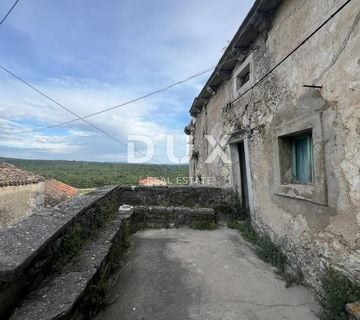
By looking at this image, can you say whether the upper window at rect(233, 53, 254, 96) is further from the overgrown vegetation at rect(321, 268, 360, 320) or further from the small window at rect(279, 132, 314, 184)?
the overgrown vegetation at rect(321, 268, 360, 320)

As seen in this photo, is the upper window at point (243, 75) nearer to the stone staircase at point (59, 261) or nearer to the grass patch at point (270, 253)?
the grass patch at point (270, 253)

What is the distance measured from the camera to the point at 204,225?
5582 mm

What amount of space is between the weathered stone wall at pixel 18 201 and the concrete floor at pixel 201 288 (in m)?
11.5

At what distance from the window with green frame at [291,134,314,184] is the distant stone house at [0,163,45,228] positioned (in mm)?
13481

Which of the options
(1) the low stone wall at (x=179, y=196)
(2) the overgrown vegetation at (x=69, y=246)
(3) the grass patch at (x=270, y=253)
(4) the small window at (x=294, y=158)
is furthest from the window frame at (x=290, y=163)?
(2) the overgrown vegetation at (x=69, y=246)

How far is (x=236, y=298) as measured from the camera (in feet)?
9.20

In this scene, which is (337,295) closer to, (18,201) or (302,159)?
(302,159)

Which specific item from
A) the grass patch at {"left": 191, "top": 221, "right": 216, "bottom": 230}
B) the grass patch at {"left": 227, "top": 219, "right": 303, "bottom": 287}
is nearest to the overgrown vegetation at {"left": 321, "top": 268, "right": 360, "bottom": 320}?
the grass patch at {"left": 227, "top": 219, "right": 303, "bottom": 287}

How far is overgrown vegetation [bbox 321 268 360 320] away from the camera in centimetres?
233

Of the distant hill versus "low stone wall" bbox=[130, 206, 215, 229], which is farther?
the distant hill

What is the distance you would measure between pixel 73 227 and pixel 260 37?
455cm

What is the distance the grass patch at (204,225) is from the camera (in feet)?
18.2

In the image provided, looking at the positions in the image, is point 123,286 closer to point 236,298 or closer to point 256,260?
point 236,298

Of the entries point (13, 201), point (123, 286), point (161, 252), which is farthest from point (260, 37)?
point (13, 201)
